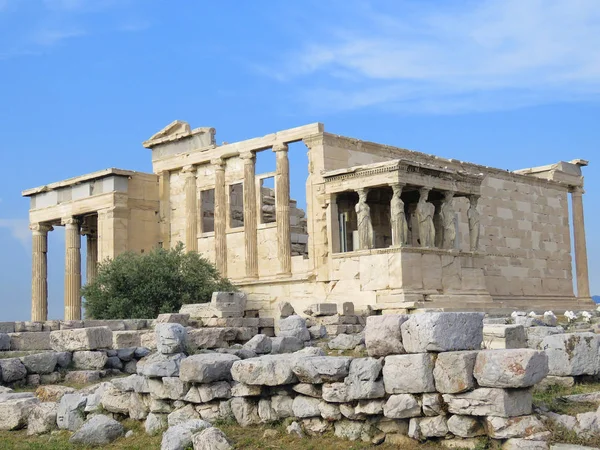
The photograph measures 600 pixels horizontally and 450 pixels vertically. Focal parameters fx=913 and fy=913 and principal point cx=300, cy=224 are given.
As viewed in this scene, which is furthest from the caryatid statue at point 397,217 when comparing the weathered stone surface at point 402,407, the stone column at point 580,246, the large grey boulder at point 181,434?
the weathered stone surface at point 402,407

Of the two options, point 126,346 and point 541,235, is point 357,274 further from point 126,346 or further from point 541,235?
point 541,235

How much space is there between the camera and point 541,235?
103 ft

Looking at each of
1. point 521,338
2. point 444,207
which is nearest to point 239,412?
point 521,338

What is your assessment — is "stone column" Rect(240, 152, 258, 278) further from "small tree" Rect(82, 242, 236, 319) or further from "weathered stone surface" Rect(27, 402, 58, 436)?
"weathered stone surface" Rect(27, 402, 58, 436)

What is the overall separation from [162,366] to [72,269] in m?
20.6

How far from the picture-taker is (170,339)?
1038 cm

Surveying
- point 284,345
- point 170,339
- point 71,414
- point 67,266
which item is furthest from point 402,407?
point 67,266

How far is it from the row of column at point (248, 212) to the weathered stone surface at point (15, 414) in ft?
47.9

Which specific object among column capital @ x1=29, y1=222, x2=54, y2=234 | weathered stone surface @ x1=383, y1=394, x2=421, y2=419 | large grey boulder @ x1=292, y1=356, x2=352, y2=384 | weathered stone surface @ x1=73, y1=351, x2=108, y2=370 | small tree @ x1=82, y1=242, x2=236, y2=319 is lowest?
weathered stone surface @ x1=383, y1=394, x2=421, y2=419

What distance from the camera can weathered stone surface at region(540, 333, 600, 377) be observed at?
9.75m

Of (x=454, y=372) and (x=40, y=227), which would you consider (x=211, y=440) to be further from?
(x=40, y=227)

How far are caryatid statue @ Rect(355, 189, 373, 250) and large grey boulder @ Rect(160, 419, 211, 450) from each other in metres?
14.2

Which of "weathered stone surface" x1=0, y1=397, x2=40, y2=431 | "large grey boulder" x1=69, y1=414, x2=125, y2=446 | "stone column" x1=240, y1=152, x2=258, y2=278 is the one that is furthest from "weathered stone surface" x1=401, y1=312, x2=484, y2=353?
"stone column" x1=240, y1=152, x2=258, y2=278

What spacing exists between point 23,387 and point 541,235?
72.0 feet
